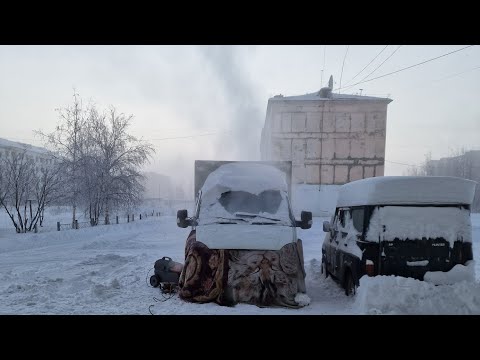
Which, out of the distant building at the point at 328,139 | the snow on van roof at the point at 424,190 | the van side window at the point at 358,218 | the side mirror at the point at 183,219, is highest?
the distant building at the point at 328,139

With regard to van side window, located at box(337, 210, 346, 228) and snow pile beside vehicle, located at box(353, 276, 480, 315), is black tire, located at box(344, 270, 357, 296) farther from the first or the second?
van side window, located at box(337, 210, 346, 228)

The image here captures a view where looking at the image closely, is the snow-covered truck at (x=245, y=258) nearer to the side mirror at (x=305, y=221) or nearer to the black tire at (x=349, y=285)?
the side mirror at (x=305, y=221)

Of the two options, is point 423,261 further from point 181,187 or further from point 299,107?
point 181,187

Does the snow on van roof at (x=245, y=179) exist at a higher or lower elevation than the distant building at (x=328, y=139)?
lower

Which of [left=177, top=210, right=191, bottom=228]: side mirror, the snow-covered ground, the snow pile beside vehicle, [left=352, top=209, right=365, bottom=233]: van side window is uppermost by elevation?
[left=352, top=209, right=365, bottom=233]: van side window

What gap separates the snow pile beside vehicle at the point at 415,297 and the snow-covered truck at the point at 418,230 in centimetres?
21

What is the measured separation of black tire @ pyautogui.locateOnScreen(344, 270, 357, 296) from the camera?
5968 mm

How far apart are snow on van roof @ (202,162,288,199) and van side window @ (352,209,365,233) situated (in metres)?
1.91

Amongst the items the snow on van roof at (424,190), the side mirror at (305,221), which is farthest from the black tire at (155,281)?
the snow on van roof at (424,190)

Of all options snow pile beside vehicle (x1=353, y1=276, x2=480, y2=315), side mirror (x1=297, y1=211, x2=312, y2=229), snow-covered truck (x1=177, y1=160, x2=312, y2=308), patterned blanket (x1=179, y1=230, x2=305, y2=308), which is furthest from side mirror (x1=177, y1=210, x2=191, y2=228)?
snow pile beside vehicle (x1=353, y1=276, x2=480, y2=315)

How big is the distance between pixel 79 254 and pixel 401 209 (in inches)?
483

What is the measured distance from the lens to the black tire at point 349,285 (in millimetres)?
5968
